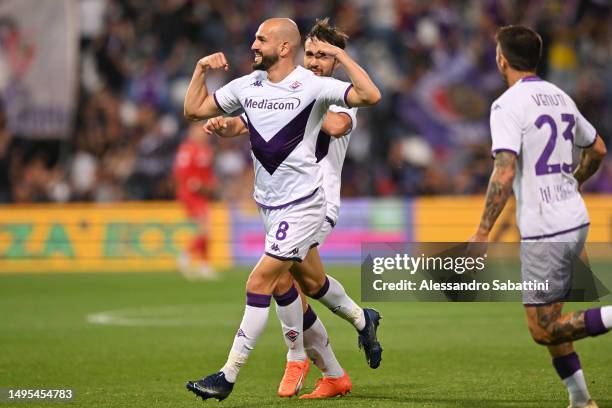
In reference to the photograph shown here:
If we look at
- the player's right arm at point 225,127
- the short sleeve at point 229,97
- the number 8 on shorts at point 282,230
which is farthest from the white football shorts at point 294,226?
the short sleeve at point 229,97

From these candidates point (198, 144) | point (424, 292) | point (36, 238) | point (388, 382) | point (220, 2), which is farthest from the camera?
point (220, 2)

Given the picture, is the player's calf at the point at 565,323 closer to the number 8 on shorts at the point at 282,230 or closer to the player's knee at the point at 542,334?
the player's knee at the point at 542,334

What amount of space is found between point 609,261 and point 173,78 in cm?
1733

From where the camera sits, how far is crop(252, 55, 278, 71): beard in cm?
815

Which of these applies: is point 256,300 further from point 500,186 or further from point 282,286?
point 500,186

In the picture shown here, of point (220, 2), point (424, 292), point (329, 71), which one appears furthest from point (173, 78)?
point (424, 292)

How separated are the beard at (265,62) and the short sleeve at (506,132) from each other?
6.02 feet

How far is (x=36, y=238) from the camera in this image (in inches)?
920

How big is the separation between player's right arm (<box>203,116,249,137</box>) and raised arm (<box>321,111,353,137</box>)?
0.61 meters

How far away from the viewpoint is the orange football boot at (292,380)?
8.59 metres

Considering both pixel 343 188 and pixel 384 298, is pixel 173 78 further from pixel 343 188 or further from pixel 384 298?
pixel 384 298

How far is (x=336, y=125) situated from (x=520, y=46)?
5.80 ft

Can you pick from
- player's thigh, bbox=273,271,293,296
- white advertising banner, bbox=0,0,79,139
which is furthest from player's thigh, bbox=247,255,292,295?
white advertising banner, bbox=0,0,79,139

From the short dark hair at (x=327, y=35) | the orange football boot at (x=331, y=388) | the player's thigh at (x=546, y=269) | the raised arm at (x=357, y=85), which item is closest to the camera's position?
the player's thigh at (x=546, y=269)
